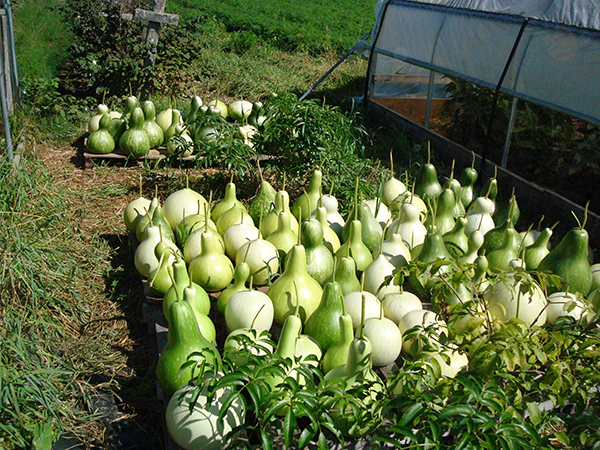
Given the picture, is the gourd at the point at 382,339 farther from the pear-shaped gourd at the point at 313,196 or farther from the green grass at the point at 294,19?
the green grass at the point at 294,19

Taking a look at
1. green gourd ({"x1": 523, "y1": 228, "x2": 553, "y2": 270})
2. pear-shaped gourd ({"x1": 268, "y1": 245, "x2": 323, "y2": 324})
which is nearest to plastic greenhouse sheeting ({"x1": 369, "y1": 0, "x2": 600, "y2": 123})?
green gourd ({"x1": 523, "y1": 228, "x2": 553, "y2": 270})

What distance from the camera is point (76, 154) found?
5.91 m

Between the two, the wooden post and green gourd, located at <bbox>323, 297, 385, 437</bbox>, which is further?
the wooden post

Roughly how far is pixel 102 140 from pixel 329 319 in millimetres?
3692

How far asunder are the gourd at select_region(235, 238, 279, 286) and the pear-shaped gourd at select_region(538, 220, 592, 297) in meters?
1.63

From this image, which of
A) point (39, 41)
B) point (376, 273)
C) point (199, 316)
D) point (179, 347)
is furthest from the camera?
point (39, 41)

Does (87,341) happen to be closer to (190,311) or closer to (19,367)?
(19,367)

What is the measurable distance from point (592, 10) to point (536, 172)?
5.44ft

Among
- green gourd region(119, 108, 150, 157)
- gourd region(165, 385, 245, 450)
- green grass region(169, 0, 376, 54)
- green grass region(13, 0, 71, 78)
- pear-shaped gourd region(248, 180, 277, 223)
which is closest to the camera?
gourd region(165, 385, 245, 450)

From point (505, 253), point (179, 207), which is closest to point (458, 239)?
point (505, 253)

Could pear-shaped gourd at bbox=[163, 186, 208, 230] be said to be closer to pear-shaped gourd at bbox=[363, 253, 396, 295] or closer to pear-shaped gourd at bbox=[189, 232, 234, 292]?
pear-shaped gourd at bbox=[189, 232, 234, 292]

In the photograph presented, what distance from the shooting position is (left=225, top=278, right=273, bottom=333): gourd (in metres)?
2.80

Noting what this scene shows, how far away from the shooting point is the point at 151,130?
575 centimetres

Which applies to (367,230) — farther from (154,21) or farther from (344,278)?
(154,21)
